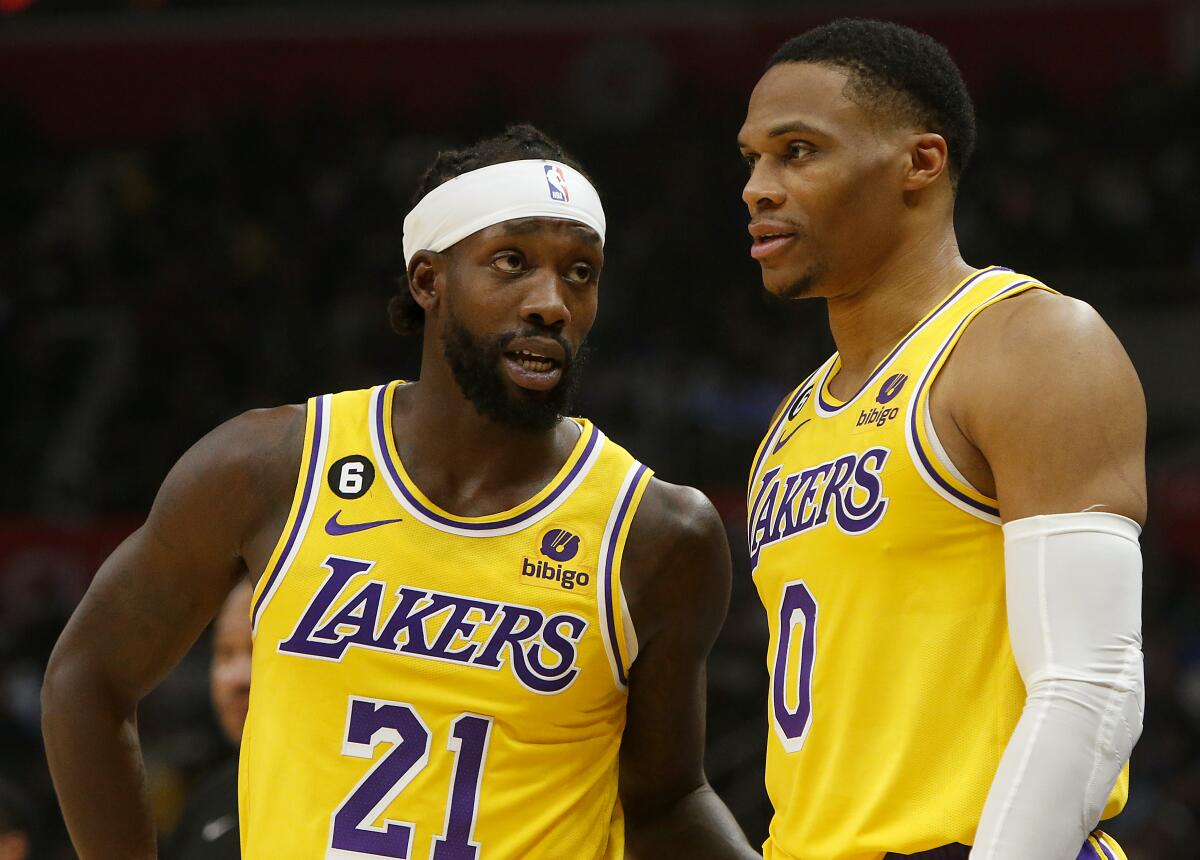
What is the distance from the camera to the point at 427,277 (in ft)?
11.8

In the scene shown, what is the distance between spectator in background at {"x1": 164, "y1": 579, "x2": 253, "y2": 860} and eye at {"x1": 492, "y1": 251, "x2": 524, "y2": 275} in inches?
71.1

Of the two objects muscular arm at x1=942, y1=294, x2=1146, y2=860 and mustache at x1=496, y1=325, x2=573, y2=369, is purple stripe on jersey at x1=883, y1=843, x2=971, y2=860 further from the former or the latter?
mustache at x1=496, y1=325, x2=573, y2=369

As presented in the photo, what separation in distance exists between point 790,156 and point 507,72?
14.9 meters

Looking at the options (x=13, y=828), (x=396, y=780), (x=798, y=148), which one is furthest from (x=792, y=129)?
(x=13, y=828)

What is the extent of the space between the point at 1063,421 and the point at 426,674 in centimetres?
142

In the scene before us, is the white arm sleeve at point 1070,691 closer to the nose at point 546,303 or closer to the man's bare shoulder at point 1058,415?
the man's bare shoulder at point 1058,415

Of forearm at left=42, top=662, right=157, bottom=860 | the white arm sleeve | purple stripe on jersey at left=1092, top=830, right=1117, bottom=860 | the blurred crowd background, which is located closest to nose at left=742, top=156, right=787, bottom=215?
the white arm sleeve

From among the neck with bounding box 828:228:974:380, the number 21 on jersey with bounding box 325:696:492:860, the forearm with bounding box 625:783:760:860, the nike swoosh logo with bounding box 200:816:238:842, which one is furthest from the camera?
→ the nike swoosh logo with bounding box 200:816:238:842

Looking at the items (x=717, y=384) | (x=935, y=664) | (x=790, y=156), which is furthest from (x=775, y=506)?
(x=717, y=384)

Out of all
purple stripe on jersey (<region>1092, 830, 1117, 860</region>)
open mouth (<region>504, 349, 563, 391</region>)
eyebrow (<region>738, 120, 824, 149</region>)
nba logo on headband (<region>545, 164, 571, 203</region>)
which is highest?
nba logo on headband (<region>545, 164, 571, 203</region>)

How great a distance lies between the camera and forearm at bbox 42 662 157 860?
3543mm

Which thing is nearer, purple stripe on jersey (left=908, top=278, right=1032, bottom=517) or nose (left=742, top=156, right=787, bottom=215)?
purple stripe on jersey (left=908, top=278, right=1032, bottom=517)

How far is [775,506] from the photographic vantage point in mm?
3086

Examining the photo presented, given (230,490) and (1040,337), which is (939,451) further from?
(230,490)
